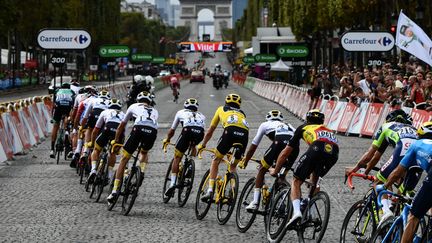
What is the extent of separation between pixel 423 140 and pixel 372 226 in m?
1.47

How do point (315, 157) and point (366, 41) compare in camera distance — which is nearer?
point (315, 157)

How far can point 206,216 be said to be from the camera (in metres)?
13.1

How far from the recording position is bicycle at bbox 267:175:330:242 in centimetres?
973

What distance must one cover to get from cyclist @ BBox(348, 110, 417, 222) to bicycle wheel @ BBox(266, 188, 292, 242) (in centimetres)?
84

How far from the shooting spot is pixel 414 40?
2186 centimetres

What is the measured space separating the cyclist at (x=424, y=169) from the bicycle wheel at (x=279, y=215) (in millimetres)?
1596

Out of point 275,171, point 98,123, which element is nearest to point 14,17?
point 98,123

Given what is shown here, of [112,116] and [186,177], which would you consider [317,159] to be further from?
[112,116]

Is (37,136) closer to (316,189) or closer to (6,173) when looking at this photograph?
(6,173)

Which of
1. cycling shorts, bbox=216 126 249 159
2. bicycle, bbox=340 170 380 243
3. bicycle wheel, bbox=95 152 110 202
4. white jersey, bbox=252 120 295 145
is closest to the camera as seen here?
bicycle, bbox=340 170 380 243

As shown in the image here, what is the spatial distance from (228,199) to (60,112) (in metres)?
8.99

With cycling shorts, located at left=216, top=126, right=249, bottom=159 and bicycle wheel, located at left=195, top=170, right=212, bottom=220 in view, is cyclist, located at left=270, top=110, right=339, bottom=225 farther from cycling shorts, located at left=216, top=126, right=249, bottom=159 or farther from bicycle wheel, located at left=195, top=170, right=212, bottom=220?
bicycle wheel, located at left=195, top=170, right=212, bottom=220

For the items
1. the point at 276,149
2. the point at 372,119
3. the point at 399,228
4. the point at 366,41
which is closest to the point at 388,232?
the point at 399,228

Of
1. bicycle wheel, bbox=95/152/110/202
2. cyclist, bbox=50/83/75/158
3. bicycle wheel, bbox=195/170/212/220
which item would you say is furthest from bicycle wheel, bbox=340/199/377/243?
cyclist, bbox=50/83/75/158
